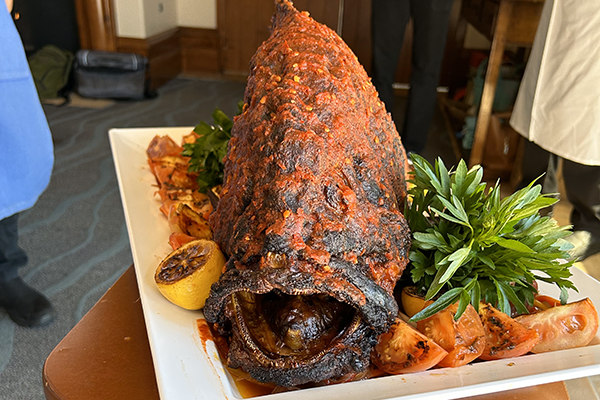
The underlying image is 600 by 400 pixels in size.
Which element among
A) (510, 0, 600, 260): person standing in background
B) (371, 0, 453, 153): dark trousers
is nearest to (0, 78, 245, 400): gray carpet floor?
→ (371, 0, 453, 153): dark trousers

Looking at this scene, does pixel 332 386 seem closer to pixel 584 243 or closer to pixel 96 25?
pixel 584 243

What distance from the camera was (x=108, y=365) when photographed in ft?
3.16

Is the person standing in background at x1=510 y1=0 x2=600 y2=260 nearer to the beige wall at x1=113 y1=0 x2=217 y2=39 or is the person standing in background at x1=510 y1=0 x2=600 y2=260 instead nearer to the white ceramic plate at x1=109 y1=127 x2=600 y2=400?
the white ceramic plate at x1=109 y1=127 x2=600 y2=400

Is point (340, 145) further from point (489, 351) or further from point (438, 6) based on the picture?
point (438, 6)

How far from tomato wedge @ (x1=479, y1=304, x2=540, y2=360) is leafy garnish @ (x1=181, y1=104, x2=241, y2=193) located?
835 mm

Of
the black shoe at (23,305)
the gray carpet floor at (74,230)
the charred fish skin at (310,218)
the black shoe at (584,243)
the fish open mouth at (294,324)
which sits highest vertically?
the charred fish skin at (310,218)

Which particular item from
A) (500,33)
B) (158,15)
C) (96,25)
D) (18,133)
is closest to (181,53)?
(158,15)

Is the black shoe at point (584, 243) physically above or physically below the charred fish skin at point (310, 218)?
below

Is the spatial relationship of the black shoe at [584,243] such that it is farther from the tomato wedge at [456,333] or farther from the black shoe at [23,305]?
the black shoe at [23,305]

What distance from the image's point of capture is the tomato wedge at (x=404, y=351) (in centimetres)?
87

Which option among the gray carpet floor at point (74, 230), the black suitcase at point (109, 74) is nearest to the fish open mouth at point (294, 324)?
the gray carpet floor at point (74, 230)

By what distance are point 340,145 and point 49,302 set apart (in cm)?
156

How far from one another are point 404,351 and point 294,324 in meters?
0.21

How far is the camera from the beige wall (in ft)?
14.1
